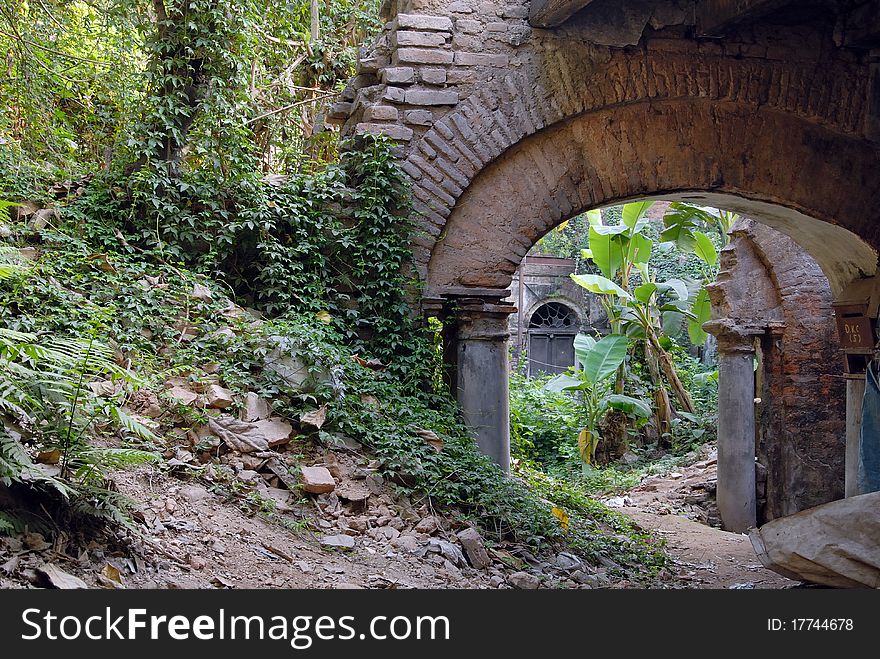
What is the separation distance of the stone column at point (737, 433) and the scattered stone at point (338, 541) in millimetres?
6369

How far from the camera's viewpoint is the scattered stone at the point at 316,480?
4.59 meters

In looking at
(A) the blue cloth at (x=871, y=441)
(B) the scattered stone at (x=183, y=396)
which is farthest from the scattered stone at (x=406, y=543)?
(A) the blue cloth at (x=871, y=441)

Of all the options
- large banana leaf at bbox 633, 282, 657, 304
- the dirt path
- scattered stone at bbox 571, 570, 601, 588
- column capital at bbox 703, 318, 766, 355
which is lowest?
the dirt path

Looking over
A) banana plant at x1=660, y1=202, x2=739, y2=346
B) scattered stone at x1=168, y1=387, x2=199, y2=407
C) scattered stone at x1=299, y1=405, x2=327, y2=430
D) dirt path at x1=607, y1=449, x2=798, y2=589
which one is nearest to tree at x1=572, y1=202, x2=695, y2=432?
banana plant at x1=660, y1=202, x2=739, y2=346

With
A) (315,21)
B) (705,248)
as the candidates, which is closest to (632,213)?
(705,248)

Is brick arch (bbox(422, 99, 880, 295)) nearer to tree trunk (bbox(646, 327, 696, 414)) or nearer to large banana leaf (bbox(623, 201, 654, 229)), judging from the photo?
large banana leaf (bbox(623, 201, 654, 229))

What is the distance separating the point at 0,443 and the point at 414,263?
371 centimetres

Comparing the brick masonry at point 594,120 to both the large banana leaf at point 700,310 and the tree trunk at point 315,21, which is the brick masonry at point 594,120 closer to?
the tree trunk at point 315,21

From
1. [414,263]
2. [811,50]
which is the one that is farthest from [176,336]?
[811,50]

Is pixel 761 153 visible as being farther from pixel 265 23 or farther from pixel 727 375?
pixel 265 23

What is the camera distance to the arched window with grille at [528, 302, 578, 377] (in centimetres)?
1956

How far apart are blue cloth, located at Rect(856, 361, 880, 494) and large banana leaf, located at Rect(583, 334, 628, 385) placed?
5.84 meters

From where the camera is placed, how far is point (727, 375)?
31.5 ft

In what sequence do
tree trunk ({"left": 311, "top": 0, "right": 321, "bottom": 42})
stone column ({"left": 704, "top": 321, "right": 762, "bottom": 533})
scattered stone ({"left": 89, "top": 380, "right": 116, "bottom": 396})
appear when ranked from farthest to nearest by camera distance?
tree trunk ({"left": 311, "top": 0, "right": 321, "bottom": 42}), stone column ({"left": 704, "top": 321, "right": 762, "bottom": 533}), scattered stone ({"left": 89, "top": 380, "right": 116, "bottom": 396})
